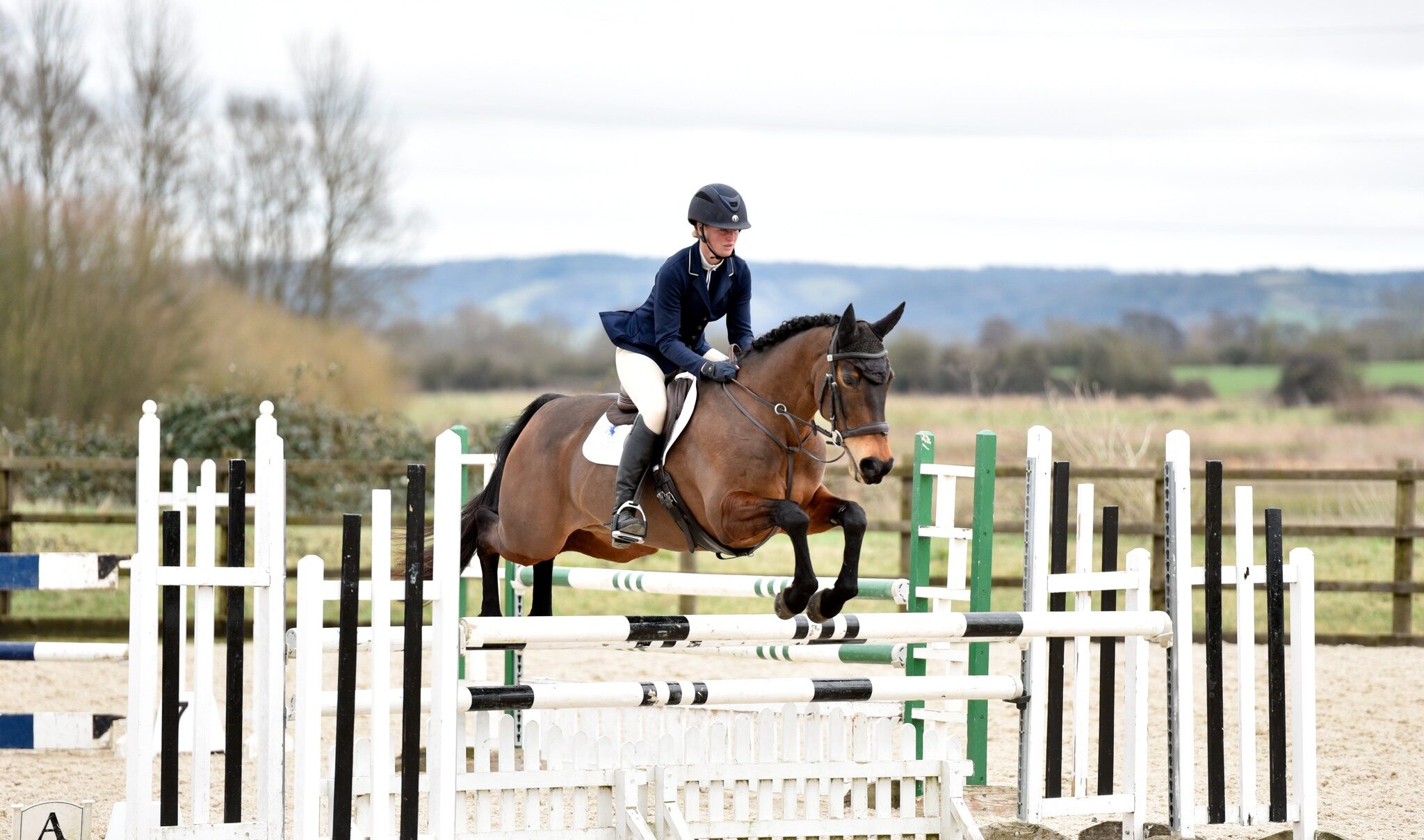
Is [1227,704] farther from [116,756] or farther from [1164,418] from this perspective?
[1164,418]

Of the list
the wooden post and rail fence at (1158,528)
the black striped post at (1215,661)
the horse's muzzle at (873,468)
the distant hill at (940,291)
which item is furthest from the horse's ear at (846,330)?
the distant hill at (940,291)

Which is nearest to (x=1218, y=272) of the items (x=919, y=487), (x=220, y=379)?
(x=220, y=379)

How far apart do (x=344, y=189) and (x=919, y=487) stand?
2037 centimetres

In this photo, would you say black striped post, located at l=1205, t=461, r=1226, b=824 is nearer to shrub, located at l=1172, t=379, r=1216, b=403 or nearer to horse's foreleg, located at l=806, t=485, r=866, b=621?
horse's foreleg, located at l=806, t=485, r=866, b=621

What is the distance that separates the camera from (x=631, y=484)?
455 cm

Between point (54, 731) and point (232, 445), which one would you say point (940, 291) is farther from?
point (54, 731)

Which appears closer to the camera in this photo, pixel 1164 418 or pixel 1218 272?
pixel 1164 418

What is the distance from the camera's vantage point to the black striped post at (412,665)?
11.0ft

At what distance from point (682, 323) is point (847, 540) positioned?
3.43 feet

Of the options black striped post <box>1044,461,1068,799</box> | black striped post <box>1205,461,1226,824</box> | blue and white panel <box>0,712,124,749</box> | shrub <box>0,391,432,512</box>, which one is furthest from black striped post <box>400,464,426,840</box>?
shrub <box>0,391,432,512</box>

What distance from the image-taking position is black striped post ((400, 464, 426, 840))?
11.0 ft

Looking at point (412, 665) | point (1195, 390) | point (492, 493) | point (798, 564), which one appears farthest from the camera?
point (1195, 390)

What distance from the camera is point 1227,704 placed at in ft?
23.9

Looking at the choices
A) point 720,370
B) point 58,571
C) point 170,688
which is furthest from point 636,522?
point 58,571
